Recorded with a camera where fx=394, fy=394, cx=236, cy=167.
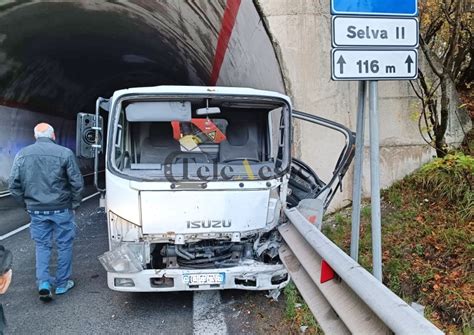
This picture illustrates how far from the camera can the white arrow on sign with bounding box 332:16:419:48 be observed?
295cm

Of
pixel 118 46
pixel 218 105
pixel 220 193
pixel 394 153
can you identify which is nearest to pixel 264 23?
pixel 218 105

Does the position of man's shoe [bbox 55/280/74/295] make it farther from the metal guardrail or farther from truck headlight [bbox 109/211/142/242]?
the metal guardrail

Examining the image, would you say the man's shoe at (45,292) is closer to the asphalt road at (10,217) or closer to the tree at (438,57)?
the asphalt road at (10,217)

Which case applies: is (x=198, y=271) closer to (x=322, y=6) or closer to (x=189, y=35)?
(x=322, y=6)

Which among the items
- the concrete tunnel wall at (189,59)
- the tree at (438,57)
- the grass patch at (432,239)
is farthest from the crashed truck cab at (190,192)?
the tree at (438,57)

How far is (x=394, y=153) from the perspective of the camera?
A: 686 centimetres

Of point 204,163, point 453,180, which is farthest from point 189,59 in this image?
point 453,180

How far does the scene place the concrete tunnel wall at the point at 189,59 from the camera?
678cm

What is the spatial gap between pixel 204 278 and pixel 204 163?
1373 millimetres

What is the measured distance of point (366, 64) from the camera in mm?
2971

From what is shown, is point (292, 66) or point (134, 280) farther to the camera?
point (292, 66)

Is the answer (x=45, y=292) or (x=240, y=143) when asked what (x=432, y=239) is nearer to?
(x=240, y=143)

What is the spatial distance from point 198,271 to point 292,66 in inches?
162

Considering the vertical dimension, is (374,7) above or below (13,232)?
above
